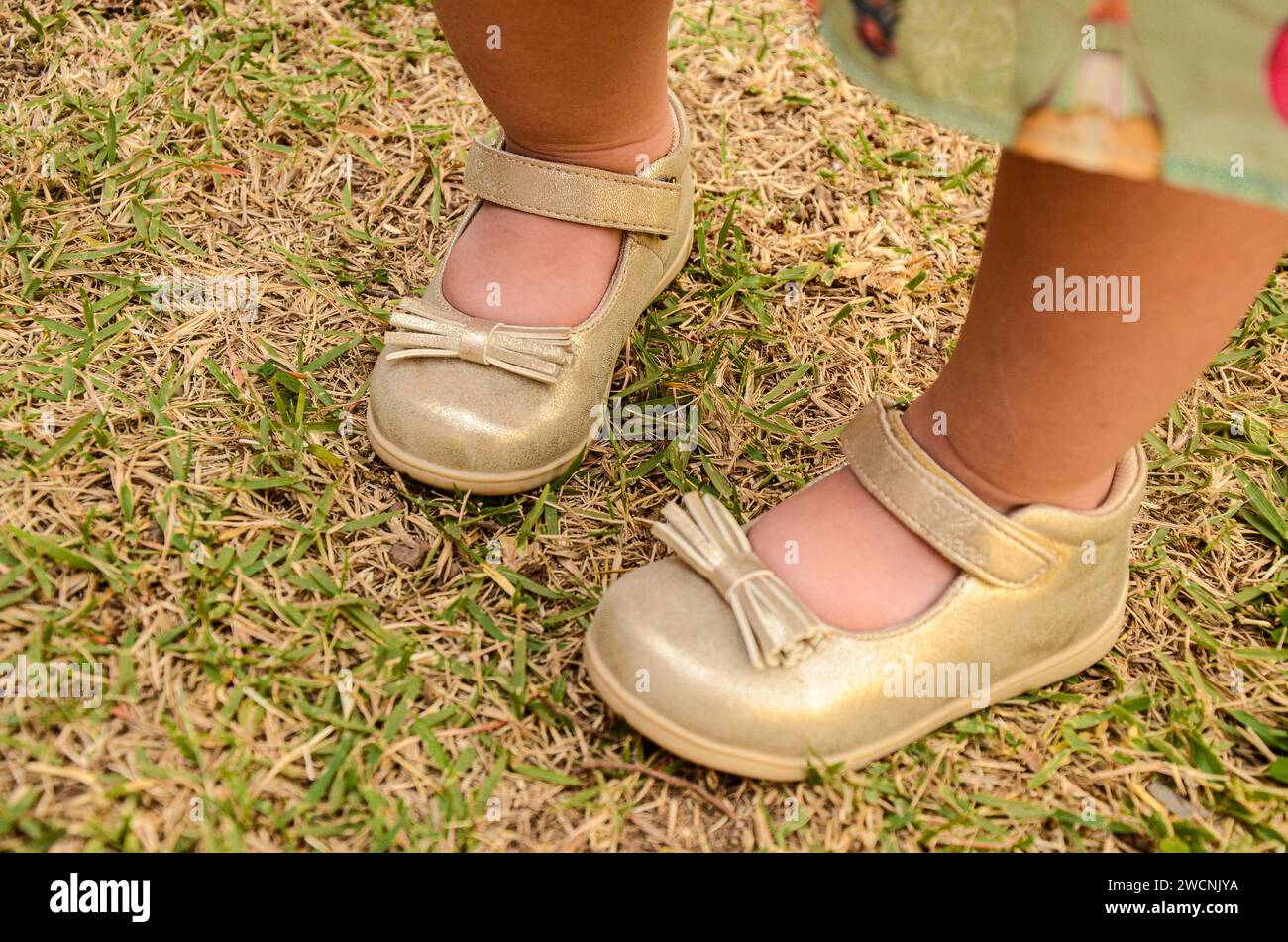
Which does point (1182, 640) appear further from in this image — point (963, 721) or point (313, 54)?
point (313, 54)

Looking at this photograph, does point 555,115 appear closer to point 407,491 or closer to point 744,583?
point 407,491

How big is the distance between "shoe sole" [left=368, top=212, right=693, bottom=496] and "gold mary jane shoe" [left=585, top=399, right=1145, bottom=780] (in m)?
0.25

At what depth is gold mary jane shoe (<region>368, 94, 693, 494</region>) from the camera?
1.28 metres

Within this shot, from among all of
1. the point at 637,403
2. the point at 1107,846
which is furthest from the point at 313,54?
the point at 1107,846

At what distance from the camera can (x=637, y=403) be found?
151 centimetres

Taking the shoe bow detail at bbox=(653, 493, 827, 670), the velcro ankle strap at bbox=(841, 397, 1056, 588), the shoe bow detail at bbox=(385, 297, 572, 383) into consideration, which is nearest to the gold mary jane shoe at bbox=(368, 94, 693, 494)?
the shoe bow detail at bbox=(385, 297, 572, 383)

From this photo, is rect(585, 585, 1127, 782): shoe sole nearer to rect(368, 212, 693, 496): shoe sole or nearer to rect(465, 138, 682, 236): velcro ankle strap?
rect(368, 212, 693, 496): shoe sole

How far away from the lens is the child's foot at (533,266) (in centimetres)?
135

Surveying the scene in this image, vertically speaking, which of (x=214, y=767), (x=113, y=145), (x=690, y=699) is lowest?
(x=214, y=767)

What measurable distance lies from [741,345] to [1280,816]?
92 centimetres

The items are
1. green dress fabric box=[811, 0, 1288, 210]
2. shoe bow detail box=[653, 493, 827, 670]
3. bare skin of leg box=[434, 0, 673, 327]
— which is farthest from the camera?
bare skin of leg box=[434, 0, 673, 327]

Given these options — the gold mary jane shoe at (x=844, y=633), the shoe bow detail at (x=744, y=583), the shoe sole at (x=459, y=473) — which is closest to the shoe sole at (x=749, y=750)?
the gold mary jane shoe at (x=844, y=633)

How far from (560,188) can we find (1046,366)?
2.22ft

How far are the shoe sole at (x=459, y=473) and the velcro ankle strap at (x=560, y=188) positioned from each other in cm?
32
